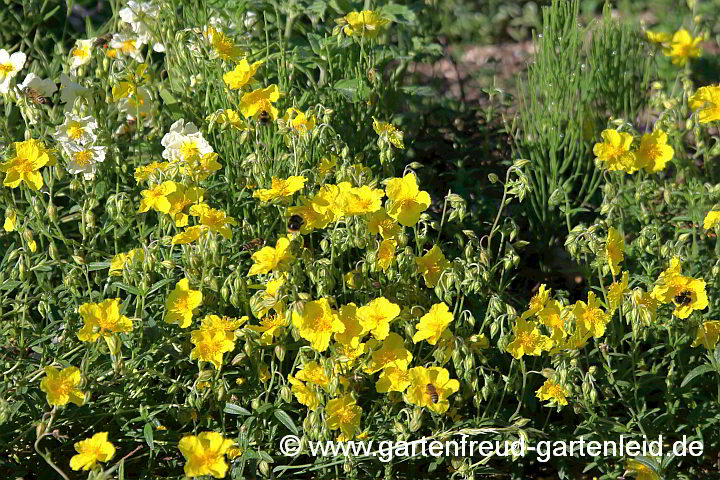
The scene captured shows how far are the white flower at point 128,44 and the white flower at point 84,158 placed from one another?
2.20 ft

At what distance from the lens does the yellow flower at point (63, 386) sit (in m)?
2.21

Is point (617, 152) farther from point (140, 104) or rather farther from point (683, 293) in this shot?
point (140, 104)

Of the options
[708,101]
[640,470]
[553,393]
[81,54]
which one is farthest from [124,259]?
[708,101]

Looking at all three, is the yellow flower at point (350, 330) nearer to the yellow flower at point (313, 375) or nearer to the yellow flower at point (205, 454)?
the yellow flower at point (313, 375)

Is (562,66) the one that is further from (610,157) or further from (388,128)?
(388,128)

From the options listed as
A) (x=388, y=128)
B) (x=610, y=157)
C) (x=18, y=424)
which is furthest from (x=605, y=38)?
(x=18, y=424)

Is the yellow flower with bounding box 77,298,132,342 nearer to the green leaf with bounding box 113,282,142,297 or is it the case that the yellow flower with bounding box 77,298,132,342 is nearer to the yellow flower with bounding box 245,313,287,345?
the green leaf with bounding box 113,282,142,297

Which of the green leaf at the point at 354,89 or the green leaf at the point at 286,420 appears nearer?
the green leaf at the point at 286,420

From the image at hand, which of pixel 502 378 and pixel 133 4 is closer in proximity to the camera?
pixel 502 378

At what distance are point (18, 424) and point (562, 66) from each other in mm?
2340

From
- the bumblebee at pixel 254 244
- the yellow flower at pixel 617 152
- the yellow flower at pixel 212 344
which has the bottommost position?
the yellow flower at pixel 212 344

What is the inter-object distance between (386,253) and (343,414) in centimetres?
46

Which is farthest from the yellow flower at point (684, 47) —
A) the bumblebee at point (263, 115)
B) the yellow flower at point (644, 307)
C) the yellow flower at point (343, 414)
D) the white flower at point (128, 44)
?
the yellow flower at point (343, 414)

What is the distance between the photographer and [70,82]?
3.01 metres
